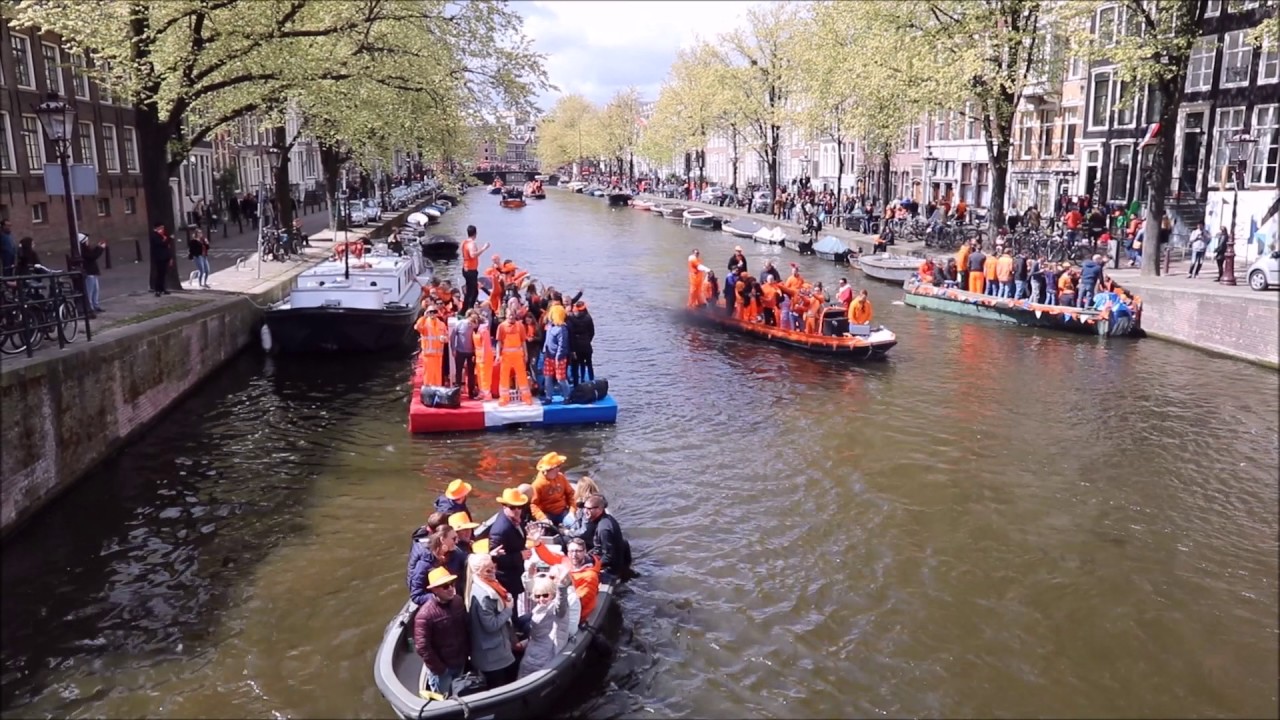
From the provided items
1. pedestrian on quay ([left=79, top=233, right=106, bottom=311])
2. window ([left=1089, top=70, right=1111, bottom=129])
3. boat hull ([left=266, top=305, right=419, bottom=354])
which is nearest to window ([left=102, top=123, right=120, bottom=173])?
boat hull ([left=266, top=305, right=419, bottom=354])

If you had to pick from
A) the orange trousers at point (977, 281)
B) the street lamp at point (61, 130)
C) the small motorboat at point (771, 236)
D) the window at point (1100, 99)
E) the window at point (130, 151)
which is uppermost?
the window at point (1100, 99)

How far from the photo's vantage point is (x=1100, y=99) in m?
39.1

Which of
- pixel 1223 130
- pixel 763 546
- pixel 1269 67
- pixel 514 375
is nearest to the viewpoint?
pixel 763 546

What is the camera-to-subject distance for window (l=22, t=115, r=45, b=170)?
30.4m

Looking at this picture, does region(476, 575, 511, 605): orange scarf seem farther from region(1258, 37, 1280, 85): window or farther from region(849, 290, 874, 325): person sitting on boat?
region(1258, 37, 1280, 85): window

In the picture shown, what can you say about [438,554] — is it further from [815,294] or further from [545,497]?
[815,294]

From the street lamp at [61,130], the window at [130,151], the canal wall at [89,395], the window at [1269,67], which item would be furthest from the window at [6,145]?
the window at [1269,67]

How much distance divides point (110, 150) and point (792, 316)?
30.4m

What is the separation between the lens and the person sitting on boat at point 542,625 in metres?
7.55

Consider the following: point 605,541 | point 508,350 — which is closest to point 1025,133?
point 508,350

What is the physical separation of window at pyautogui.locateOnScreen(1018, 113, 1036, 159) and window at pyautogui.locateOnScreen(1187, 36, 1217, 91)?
37.4 feet

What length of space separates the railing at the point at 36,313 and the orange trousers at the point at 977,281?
2203 cm

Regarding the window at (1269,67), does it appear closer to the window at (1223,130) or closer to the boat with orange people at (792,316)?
the window at (1223,130)

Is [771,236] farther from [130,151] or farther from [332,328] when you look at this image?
→ [332,328]
